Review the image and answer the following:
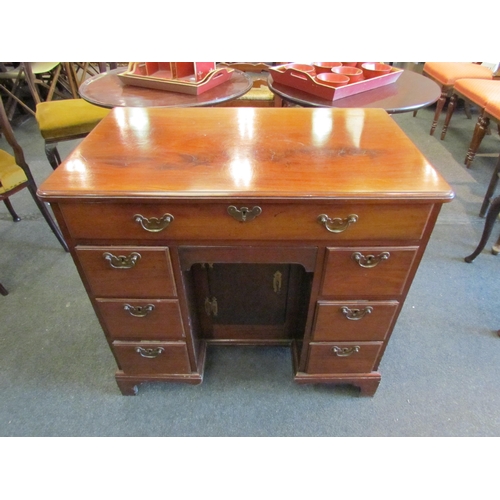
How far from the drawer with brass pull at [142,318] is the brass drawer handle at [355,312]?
1.48 ft

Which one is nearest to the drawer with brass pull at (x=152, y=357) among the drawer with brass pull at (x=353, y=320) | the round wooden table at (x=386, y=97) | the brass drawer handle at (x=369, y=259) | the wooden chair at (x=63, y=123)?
the drawer with brass pull at (x=353, y=320)

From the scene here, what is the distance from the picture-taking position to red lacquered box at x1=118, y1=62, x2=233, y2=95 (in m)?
1.41

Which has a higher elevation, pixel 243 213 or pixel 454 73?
pixel 243 213

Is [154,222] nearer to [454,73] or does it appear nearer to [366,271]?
[366,271]

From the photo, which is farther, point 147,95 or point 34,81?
point 34,81

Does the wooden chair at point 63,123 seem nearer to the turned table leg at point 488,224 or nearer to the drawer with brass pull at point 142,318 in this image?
the drawer with brass pull at point 142,318

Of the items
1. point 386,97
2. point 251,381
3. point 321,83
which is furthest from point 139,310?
point 386,97

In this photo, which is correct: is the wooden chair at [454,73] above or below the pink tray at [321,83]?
below

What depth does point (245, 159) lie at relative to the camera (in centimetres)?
82

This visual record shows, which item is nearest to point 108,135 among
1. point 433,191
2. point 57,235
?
point 433,191

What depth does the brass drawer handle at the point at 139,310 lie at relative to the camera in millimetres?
927

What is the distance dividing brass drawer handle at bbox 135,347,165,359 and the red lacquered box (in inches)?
39.6

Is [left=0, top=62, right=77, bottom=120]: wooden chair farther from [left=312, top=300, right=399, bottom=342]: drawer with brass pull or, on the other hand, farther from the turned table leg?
the turned table leg

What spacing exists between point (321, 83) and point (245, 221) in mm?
858
